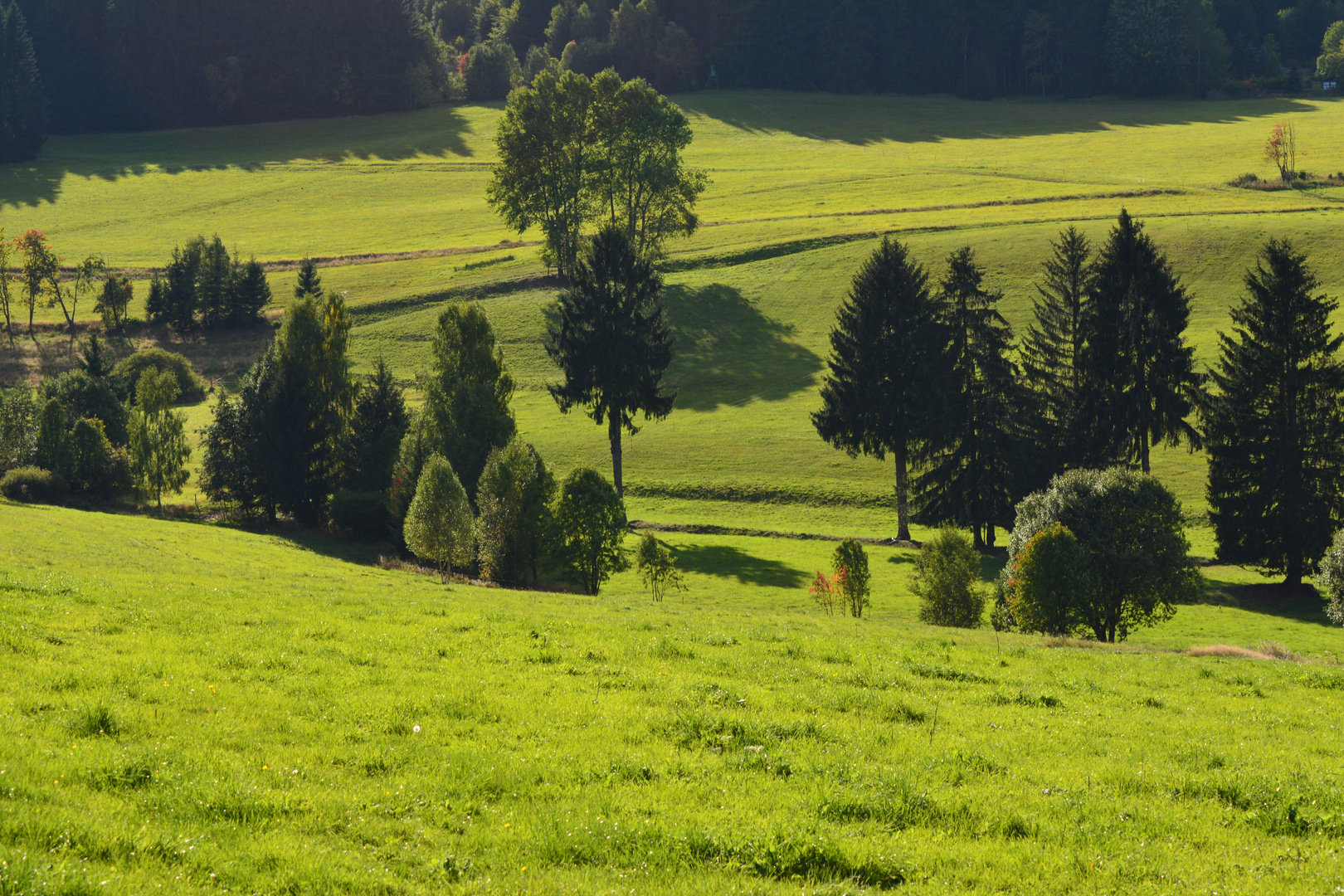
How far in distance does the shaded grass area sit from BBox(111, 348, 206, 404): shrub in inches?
3203

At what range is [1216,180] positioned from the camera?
126 metres

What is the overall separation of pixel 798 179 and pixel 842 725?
145 metres

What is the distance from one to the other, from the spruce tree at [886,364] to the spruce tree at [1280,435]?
17529 millimetres

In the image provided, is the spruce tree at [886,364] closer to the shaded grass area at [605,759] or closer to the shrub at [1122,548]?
the shrub at [1122,548]

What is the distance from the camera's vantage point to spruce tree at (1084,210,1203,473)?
6053 centimetres

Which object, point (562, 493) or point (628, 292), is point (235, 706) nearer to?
point (562, 493)

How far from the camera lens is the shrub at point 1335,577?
4172 cm

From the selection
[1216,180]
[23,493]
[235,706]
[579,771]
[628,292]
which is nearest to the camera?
[579,771]

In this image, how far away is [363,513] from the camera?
2394 inches

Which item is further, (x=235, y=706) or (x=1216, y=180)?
(x=1216, y=180)

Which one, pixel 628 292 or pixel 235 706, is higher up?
pixel 628 292

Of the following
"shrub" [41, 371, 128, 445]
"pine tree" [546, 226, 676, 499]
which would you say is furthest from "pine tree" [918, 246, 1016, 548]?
"shrub" [41, 371, 128, 445]

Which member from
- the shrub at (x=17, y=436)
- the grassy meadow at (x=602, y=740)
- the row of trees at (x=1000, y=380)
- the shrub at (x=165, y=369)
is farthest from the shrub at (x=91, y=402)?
the row of trees at (x=1000, y=380)

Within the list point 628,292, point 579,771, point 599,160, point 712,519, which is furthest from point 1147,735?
point 599,160
